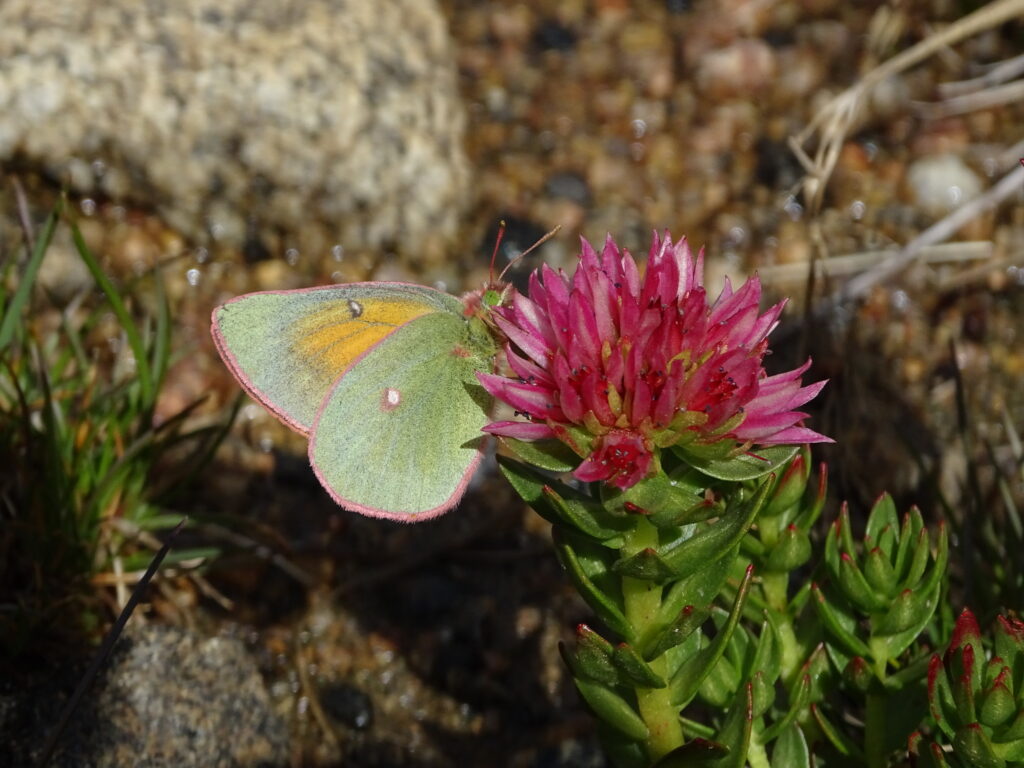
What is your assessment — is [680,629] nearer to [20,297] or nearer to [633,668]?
[633,668]

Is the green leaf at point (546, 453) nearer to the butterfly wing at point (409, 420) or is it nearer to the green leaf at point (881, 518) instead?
the butterfly wing at point (409, 420)

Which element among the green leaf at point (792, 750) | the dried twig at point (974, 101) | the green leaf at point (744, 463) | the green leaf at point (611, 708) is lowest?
the green leaf at point (792, 750)

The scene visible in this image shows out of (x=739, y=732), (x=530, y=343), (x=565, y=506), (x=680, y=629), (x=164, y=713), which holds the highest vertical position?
(x=530, y=343)

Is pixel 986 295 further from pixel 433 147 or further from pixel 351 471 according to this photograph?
pixel 351 471

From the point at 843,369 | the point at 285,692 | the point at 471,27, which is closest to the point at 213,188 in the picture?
the point at 471,27

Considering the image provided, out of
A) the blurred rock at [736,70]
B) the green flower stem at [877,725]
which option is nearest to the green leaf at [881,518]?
the green flower stem at [877,725]

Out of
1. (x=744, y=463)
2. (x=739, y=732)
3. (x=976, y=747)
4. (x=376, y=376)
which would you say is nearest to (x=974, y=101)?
(x=376, y=376)
